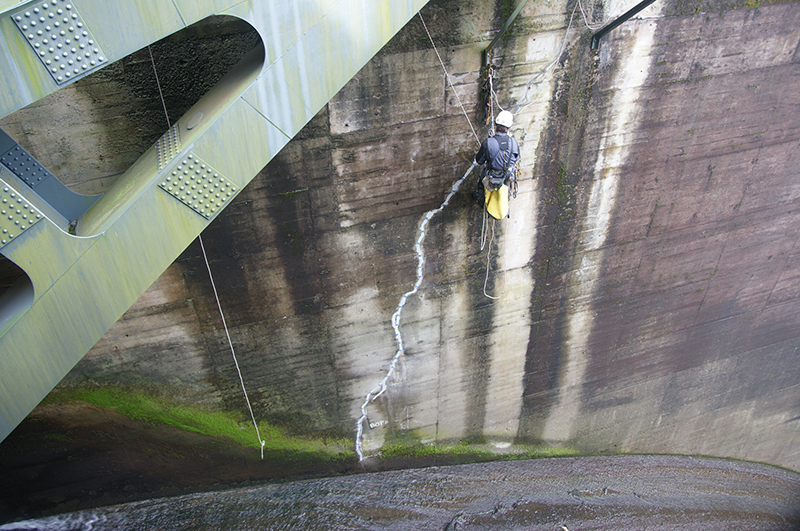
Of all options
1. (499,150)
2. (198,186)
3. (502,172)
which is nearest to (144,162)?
(198,186)

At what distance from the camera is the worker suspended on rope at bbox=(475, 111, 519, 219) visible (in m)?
4.86

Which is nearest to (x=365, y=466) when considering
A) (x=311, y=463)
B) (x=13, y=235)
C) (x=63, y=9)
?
(x=311, y=463)

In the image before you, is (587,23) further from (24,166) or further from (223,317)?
(24,166)

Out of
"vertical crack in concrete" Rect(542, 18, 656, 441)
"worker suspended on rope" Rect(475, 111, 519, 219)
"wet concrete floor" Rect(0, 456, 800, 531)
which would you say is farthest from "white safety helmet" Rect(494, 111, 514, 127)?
"wet concrete floor" Rect(0, 456, 800, 531)

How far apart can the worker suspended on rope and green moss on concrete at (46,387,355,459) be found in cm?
421

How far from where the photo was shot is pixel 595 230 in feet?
21.8

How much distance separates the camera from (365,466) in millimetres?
7516

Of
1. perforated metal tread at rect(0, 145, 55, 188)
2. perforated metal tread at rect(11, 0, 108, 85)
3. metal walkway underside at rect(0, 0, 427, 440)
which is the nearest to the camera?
perforated metal tread at rect(11, 0, 108, 85)

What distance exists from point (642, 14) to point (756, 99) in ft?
7.39

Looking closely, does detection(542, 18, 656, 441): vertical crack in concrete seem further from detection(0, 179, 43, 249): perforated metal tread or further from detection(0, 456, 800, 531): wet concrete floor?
detection(0, 179, 43, 249): perforated metal tread

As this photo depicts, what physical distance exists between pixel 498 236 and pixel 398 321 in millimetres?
1720

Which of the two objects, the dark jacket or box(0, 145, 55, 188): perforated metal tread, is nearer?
box(0, 145, 55, 188): perforated metal tread

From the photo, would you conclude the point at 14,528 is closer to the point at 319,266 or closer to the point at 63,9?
the point at 319,266

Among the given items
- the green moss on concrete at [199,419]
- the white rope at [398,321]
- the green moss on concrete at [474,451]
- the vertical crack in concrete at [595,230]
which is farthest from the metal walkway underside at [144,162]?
the green moss on concrete at [474,451]
